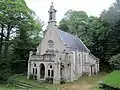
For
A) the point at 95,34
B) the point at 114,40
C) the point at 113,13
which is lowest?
the point at 114,40

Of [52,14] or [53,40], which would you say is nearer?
[53,40]

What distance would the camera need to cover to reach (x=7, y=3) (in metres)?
33.6

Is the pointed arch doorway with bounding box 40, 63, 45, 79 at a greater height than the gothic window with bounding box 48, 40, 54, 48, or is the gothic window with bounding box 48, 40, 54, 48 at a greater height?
the gothic window with bounding box 48, 40, 54, 48

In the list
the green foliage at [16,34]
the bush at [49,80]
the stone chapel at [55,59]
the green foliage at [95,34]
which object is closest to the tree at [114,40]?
the green foliage at [95,34]

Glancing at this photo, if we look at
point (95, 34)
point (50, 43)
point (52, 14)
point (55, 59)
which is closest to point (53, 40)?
point (50, 43)

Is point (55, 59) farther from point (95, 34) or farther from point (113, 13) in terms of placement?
point (95, 34)

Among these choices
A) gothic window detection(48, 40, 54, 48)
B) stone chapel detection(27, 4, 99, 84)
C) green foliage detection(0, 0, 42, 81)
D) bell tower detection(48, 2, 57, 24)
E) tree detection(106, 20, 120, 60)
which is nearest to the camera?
stone chapel detection(27, 4, 99, 84)

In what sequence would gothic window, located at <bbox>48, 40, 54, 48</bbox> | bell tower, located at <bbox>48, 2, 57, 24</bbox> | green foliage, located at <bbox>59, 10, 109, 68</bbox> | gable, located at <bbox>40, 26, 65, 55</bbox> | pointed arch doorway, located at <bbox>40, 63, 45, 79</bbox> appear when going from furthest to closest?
green foliage, located at <bbox>59, 10, 109, 68</bbox> < bell tower, located at <bbox>48, 2, 57, 24</bbox> < gothic window, located at <bbox>48, 40, 54, 48</bbox> < gable, located at <bbox>40, 26, 65, 55</bbox> < pointed arch doorway, located at <bbox>40, 63, 45, 79</bbox>

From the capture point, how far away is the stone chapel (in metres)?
32.6

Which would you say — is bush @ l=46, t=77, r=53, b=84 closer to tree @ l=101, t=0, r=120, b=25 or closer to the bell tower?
the bell tower

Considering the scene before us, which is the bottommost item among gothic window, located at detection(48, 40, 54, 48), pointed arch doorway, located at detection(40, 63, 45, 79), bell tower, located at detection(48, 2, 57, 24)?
pointed arch doorway, located at detection(40, 63, 45, 79)

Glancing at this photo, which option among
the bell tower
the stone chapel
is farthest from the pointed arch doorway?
the bell tower

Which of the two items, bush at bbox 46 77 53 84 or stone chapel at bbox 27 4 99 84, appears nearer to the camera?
bush at bbox 46 77 53 84

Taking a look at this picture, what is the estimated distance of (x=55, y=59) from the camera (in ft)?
105
